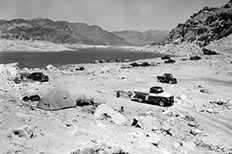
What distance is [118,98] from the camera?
2811 centimetres

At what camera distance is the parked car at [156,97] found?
2559 centimetres

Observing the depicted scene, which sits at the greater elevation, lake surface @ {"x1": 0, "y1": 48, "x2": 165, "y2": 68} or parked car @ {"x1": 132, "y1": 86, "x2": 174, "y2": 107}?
parked car @ {"x1": 132, "y1": 86, "x2": 174, "y2": 107}

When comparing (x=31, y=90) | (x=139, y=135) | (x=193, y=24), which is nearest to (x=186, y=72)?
(x=31, y=90)

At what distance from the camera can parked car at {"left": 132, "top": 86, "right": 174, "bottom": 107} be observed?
25.6 metres

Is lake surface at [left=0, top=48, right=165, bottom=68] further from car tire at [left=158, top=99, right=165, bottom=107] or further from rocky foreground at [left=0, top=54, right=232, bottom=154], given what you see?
car tire at [left=158, top=99, right=165, bottom=107]

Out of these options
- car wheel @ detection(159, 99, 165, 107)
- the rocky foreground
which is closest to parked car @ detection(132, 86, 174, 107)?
car wheel @ detection(159, 99, 165, 107)

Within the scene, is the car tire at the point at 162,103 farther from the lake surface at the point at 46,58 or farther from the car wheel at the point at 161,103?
the lake surface at the point at 46,58

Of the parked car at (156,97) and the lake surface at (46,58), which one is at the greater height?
the parked car at (156,97)

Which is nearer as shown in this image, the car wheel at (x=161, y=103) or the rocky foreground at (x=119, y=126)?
the rocky foreground at (x=119, y=126)

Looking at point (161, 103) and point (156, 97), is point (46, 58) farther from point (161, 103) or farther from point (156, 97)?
point (161, 103)

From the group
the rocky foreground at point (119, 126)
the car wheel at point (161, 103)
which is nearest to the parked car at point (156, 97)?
the car wheel at point (161, 103)

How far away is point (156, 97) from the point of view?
26.0 m

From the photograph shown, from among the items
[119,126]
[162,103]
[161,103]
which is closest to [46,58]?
[161,103]

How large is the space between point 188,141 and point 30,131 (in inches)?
432
